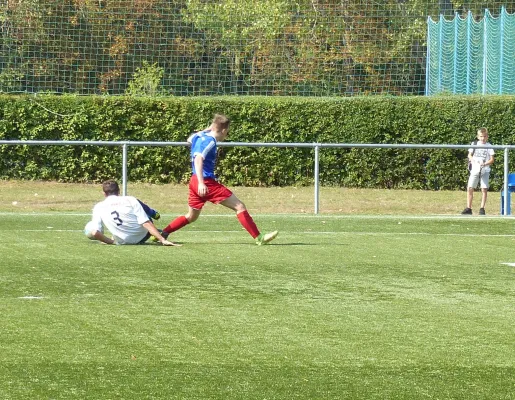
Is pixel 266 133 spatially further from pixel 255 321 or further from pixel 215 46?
pixel 255 321

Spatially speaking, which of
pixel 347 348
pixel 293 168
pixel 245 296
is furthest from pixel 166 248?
pixel 293 168

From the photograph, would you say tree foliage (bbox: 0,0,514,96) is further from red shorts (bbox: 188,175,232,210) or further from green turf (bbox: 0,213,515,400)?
red shorts (bbox: 188,175,232,210)

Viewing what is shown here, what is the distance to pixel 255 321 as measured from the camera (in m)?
7.58

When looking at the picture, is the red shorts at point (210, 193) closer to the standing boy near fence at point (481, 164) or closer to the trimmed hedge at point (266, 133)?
the standing boy near fence at point (481, 164)

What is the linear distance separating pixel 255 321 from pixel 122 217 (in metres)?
5.26

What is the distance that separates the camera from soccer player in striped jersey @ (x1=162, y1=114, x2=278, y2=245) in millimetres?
12703

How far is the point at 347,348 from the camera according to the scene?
263 inches

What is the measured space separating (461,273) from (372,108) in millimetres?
15405

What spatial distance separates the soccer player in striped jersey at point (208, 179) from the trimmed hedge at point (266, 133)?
1165 centimetres

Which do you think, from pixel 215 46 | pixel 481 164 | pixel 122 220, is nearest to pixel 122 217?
pixel 122 220

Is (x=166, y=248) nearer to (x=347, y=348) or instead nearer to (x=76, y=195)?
(x=347, y=348)

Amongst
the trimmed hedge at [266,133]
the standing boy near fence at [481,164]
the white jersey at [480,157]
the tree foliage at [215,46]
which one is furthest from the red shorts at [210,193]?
the tree foliage at [215,46]

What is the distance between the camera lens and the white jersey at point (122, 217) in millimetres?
12414

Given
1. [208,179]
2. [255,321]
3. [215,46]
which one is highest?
[215,46]
